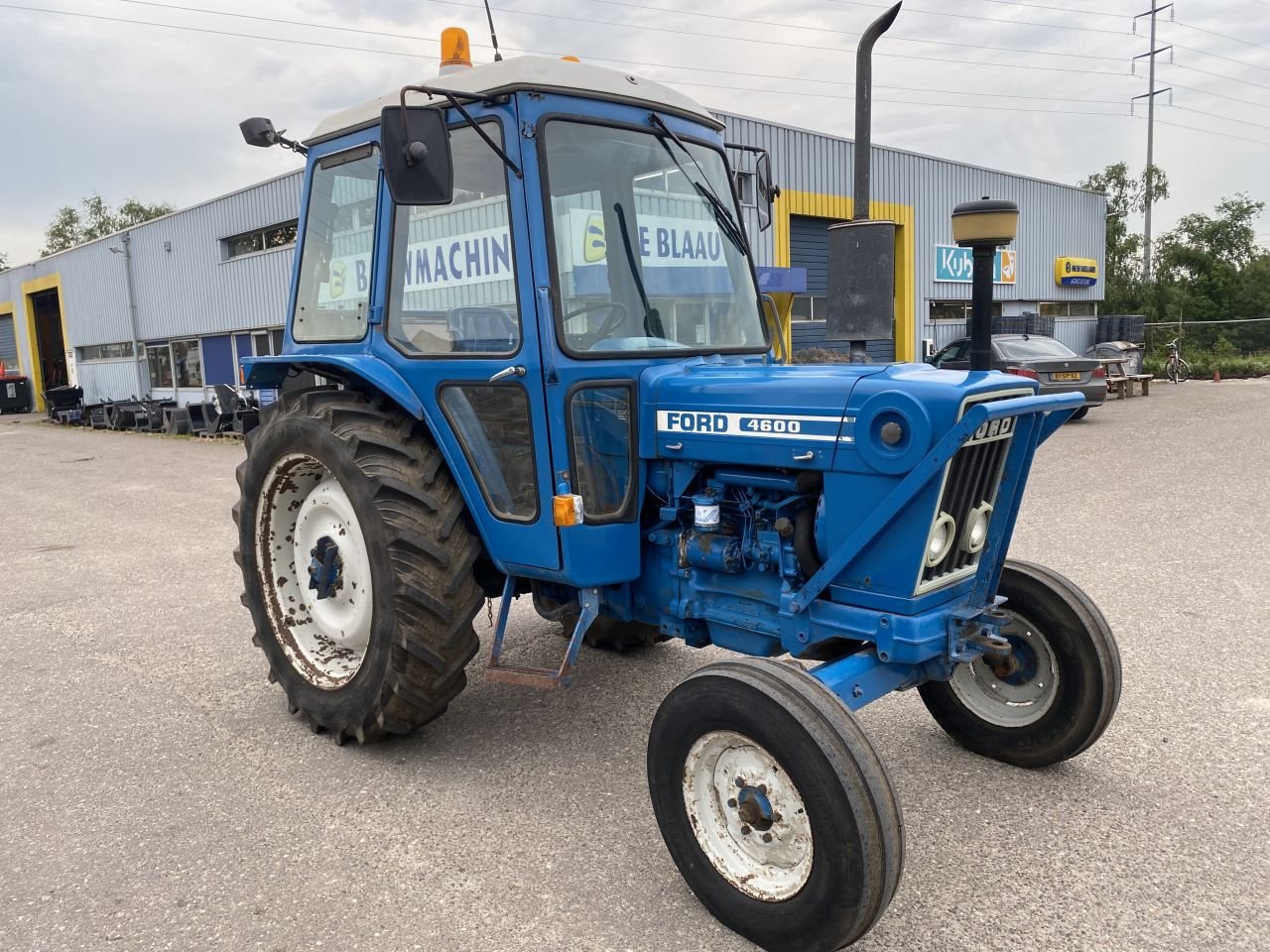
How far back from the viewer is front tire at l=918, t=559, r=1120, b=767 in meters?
3.13

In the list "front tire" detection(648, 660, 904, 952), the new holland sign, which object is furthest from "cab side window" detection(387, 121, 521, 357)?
the new holland sign

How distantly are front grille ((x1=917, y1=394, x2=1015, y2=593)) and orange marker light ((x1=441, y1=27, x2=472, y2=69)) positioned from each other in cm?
227

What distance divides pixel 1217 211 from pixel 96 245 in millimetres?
44283

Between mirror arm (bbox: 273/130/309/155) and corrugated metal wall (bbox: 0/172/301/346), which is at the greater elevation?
corrugated metal wall (bbox: 0/172/301/346)

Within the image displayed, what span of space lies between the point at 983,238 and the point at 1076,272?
82.0 feet

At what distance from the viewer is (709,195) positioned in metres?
3.46

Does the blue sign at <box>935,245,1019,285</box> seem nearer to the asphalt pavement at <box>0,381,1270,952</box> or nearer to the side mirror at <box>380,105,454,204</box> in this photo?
the asphalt pavement at <box>0,381,1270,952</box>

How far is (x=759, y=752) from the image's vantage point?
8.06ft

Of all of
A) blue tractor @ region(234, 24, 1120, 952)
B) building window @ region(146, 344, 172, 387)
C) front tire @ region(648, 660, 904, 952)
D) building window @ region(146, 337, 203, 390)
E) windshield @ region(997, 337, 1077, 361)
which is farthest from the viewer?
building window @ region(146, 344, 172, 387)

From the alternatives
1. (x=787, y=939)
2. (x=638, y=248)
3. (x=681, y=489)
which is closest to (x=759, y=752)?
(x=787, y=939)

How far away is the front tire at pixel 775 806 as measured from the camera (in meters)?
2.22

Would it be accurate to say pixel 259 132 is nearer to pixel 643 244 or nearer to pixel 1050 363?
pixel 643 244

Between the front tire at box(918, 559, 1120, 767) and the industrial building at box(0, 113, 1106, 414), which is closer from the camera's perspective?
the front tire at box(918, 559, 1120, 767)

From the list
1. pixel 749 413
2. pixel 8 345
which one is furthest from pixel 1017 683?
pixel 8 345
